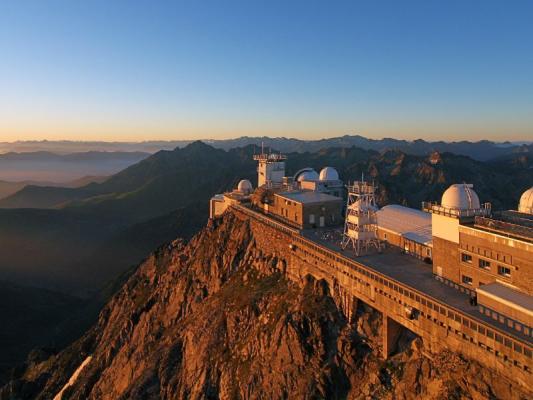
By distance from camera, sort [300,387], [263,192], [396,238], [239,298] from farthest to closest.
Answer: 1. [263,192]
2. [239,298]
3. [396,238]
4. [300,387]

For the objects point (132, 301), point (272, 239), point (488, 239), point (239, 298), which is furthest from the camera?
point (132, 301)

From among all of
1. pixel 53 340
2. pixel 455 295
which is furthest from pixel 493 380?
pixel 53 340

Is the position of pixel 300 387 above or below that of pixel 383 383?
below

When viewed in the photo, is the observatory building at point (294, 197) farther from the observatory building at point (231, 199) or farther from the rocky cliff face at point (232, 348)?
the rocky cliff face at point (232, 348)

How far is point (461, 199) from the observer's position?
151ft

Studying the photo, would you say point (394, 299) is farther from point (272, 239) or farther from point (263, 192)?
point (263, 192)

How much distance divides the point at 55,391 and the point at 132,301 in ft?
78.9

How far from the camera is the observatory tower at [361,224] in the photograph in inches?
2261

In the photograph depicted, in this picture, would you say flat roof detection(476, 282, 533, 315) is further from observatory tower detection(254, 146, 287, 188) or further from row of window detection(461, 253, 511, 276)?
observatory tower detection(254, 146, 287, 188)

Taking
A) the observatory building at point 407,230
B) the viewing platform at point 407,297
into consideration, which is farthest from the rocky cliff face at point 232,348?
the observatory building at point 407,230

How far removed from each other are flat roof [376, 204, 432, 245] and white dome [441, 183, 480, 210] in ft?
28.3

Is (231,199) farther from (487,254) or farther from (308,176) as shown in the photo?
(487,254)

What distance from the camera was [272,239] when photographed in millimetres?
70562

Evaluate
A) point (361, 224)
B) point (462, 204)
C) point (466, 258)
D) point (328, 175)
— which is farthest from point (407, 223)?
point (328, 175)
